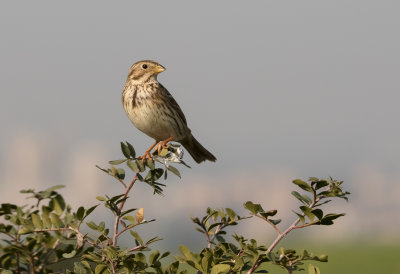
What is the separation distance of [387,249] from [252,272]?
2259 cm

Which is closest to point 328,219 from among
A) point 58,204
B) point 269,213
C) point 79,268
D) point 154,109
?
point 269,213

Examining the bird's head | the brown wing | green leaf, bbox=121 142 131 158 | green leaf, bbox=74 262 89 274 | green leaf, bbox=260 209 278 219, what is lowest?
green leaf, bbox=74 262 89 274

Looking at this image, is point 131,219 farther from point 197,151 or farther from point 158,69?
point 197,151

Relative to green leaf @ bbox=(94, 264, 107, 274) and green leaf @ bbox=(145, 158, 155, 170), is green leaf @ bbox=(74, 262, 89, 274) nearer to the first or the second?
green leaf @ bbox=(94, 264, 107, 274)

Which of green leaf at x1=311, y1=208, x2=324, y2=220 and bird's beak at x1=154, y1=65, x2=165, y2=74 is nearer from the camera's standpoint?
green leaf at x1=311, y1=208, x2=324, y2=220

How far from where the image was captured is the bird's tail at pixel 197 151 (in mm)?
9438

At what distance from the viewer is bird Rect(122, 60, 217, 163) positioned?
841cm

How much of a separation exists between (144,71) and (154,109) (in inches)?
31.3

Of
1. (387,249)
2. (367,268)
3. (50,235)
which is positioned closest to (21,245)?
(50,235)

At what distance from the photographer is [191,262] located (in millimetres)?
3930

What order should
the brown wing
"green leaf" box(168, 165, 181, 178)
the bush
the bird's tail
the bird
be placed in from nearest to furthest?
the bush → "green leaf" box(168, 165, 181, 178) → the bird → the brown wing → the bird's tail

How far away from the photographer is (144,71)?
9.06 meters

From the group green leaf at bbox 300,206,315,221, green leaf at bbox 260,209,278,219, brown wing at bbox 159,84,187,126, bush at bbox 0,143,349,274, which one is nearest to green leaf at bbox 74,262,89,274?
bush at bbox 0,143,349,274

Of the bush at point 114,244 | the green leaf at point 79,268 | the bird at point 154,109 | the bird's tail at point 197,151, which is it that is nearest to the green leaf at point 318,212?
the bush at point 114,244
